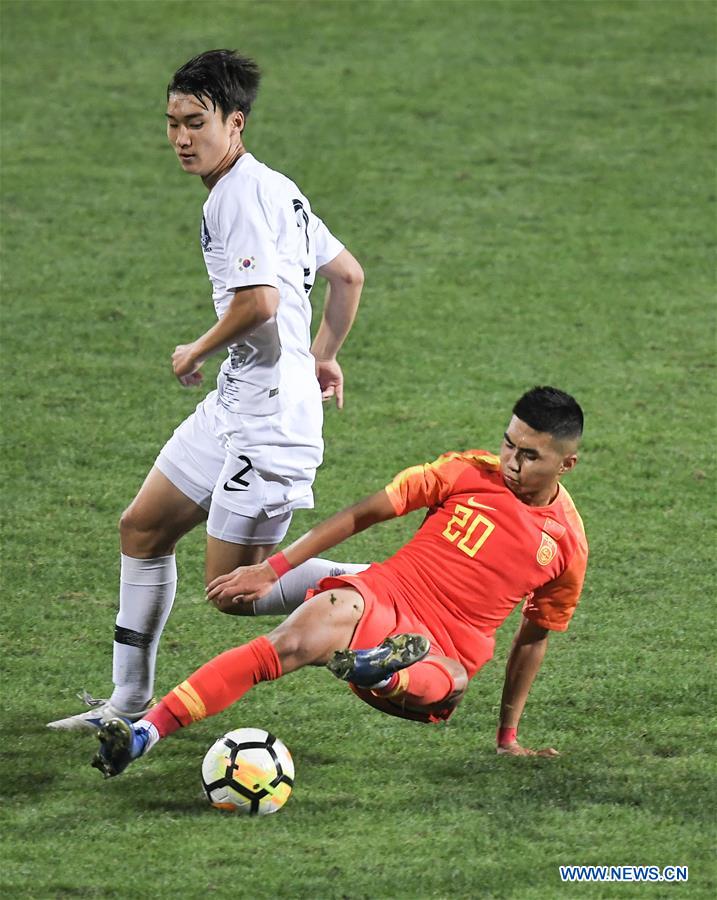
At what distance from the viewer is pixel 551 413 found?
4.35 metres

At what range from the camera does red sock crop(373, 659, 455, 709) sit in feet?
13.7

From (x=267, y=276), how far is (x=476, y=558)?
103cm

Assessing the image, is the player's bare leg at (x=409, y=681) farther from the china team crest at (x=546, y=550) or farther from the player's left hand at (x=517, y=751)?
the china team crest at (x=546, y=550)

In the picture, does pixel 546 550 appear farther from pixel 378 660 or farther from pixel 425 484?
pixel 378 660

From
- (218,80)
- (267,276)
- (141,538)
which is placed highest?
(218,80)

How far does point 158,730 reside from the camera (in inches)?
160

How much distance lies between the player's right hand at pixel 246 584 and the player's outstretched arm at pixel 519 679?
2.71 ft

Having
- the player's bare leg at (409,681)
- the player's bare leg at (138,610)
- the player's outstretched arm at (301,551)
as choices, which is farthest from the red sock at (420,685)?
the player's bare leg at (138,610)

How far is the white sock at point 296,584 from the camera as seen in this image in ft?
15.5

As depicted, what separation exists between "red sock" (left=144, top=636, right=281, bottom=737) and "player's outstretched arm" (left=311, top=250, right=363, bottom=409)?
3.53 feet

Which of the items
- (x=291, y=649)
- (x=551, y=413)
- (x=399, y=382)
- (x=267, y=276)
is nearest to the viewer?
(x=291, y=649)

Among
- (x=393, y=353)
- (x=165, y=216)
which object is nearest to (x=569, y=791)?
(x=393, y=353)

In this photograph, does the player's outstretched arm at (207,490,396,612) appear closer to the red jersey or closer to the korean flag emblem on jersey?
the red jersey

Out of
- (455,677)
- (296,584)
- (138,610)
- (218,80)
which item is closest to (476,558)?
(455,677)
